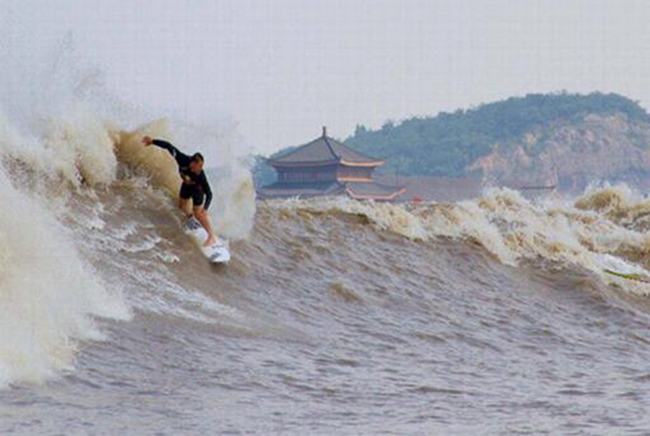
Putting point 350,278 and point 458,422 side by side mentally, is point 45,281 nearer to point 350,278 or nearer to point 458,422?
point 458,422

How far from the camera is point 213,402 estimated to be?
7.46 m

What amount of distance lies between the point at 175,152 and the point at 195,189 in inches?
21.1

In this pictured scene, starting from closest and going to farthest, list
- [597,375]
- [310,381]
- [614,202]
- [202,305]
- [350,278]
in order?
[310,381] → [597,375] → [202,305] → [350,278] → [614,202]

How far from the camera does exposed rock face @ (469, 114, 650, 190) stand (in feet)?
433

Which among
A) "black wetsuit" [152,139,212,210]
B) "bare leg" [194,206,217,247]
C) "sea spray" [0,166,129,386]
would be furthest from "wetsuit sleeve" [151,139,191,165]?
"sea spray" [0,166,129,386]

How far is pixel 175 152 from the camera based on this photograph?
13516 mm

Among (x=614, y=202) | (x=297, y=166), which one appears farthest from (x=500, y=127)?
(x=614, y=202)

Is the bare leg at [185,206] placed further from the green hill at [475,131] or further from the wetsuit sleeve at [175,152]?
the green hill at [475,131]

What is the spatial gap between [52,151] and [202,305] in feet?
10.2

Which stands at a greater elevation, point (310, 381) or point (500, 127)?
point (500, 127)

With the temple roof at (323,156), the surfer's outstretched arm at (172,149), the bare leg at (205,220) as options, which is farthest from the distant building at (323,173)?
the bare leg at (205,220)

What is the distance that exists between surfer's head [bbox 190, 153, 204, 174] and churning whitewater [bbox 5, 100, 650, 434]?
60 cm

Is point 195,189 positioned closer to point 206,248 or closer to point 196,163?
Result: point 196,163

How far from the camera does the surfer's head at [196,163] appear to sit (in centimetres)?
1322
